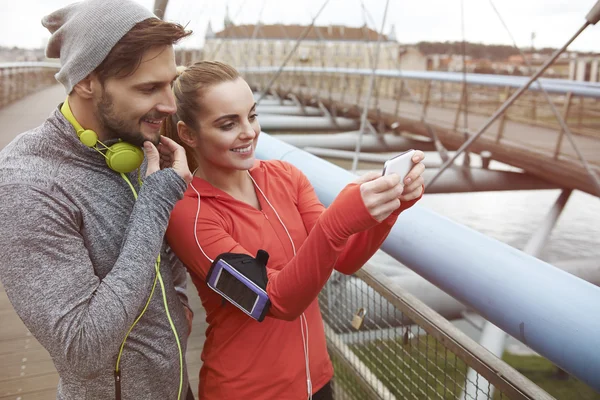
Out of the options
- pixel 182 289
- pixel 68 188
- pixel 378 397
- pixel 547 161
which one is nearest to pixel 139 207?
pixel 68 188

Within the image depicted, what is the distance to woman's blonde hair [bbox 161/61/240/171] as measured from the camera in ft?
4.43

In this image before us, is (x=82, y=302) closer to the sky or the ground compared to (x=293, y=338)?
closer to the sky

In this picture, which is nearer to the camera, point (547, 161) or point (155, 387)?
point (155, 387)

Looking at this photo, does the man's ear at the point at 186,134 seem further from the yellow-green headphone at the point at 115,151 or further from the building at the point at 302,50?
the building at the point at 302,50

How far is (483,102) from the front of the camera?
877 cm

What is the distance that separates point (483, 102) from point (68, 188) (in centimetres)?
844

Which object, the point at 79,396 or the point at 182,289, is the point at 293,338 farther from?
the point at 79,396

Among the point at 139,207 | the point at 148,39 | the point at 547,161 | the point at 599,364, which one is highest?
the point at 148,39

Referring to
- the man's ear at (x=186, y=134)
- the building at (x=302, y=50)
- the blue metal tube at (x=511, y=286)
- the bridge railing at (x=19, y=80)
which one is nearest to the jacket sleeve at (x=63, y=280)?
the man's ear at (x=186, y=134)

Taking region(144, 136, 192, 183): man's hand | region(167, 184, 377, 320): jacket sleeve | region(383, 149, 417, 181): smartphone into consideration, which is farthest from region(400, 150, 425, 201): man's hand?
region(144, 136, 192, 183): man's hand

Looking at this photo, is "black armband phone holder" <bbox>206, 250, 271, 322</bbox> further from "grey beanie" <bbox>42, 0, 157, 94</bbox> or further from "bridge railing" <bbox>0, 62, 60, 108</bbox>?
"bridge railing" <bbox>0, 62, 60, 108</bbox>

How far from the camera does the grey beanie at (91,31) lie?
106 centimetres

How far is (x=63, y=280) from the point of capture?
968 millimetres

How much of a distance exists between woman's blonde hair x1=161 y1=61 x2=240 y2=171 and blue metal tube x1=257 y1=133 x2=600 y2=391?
0.55 metres
